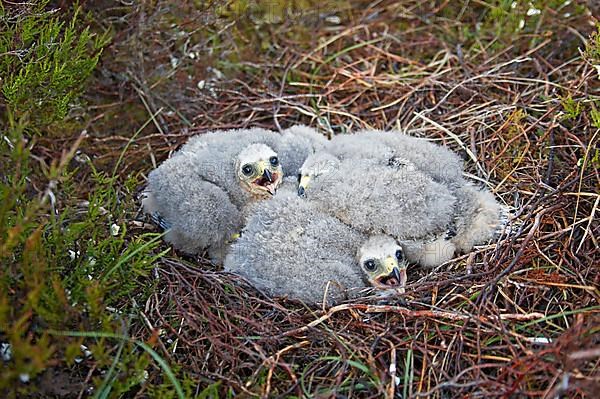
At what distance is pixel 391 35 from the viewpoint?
4551 millimetres

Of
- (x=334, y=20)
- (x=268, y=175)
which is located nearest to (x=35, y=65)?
(x=268, y=175)

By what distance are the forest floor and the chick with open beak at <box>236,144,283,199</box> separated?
456 millimetres

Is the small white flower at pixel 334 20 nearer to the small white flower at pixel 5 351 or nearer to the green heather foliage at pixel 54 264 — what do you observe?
the green heather foliage at pixel 54 264

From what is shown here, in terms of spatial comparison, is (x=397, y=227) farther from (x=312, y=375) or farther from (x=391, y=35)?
(x=391, y=35)

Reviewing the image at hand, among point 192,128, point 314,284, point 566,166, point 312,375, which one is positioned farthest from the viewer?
point 192,128

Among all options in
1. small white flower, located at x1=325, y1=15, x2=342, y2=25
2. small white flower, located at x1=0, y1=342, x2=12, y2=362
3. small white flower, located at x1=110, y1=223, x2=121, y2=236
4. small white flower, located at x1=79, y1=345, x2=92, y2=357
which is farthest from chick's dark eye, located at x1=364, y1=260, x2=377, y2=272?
small white flower, located at x1=325, y1=15, x2=342, y2=25

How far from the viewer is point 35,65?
2.83 m

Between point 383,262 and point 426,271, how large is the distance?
1.08ft

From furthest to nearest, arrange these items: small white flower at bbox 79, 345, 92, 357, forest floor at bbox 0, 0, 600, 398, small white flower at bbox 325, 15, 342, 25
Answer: small white flower at bbox 325, 15, 342, 25, small white flower at bbox 79, 345, 92, 357, forest floor at bbox 0, 0, 600, 398

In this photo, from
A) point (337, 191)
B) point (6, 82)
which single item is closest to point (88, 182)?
point (6, 82)

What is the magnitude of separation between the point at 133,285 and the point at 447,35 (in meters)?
3.02

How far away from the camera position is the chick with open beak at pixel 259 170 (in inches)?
125

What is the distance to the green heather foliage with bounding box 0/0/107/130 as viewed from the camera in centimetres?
274

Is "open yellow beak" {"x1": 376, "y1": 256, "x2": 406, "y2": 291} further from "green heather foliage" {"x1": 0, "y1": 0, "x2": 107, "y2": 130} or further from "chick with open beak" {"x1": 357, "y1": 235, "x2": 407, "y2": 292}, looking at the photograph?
"green heather foliage" {"x1": 0, "y1": 0, "x2": 107, "y2": 130}
